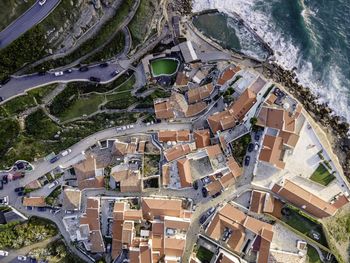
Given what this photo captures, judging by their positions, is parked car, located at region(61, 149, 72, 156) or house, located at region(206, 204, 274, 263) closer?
house, located at region(206, 204, 274, 263)

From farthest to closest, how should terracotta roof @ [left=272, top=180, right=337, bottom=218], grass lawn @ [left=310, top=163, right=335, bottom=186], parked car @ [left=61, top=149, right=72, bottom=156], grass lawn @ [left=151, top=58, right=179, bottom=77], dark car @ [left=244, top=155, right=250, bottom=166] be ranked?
grass lawn @ [left=151, top=58, right=179, bottom=77]
parked car @ [left=61, top=149, right=72, bottom=156]
grass lawn @ [left=310, top=163, right=335, bottom=186]
dark car @ [left=244, top=155, right=250, bottom=166]
terracotta roof @ [left=272, top=180, right=337, bottom=218]

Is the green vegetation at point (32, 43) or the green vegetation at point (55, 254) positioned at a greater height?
the green vegetation at point (32, 43)

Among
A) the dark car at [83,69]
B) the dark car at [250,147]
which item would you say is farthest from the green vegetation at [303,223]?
the dark car at [83,69]

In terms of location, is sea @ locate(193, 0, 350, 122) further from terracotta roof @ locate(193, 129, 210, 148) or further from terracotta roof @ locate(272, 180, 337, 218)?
terracotta roof @ locate(272, 180, 337, 218)

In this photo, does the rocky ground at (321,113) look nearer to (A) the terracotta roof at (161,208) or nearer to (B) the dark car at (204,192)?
(B) the dark car at (204,192)

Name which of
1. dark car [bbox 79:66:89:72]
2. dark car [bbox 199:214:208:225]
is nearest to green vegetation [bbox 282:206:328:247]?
dark car [bbox 199:214:208:225]

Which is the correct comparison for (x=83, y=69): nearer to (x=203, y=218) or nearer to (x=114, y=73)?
(x=114, y=73)
